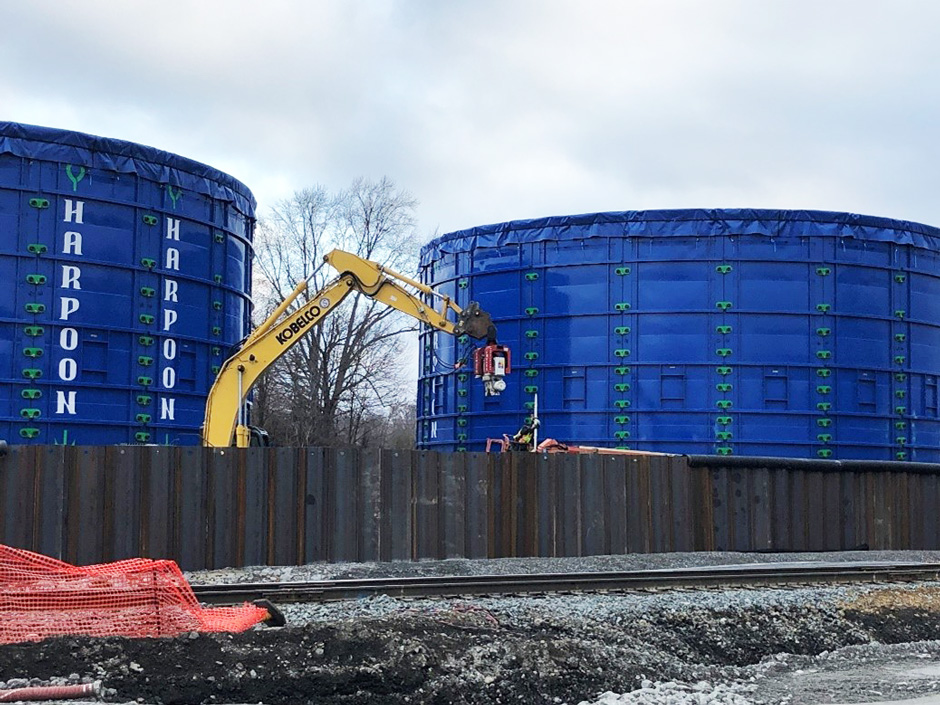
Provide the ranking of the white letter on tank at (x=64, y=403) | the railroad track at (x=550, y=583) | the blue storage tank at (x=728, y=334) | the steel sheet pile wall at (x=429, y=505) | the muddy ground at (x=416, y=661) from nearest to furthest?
the muddy ground at (x=416, y=661) < the railroad track at (x=550, y=583) < the steel sheet pile wall at (x=429, y=505) < the white letter on tank at (x=64, y=403) < the blue storage tank at (x=728, y=334)

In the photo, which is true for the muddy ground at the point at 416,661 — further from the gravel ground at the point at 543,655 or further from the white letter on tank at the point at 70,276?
the white letter on tank at the point at 70,276

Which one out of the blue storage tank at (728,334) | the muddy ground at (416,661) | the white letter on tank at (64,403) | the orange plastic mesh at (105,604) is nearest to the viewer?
the muddy ground at (416,661)

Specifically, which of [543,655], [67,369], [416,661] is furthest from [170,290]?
[543,655]

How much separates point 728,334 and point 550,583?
38.3ft

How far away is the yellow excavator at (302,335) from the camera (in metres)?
18.8

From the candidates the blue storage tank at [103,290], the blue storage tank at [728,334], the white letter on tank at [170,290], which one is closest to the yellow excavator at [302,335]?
the blue storage tank at [103,290]

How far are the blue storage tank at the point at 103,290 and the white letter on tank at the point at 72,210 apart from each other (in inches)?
0.8

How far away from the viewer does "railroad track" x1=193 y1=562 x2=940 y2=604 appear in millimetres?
12148

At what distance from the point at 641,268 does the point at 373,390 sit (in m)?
28.1

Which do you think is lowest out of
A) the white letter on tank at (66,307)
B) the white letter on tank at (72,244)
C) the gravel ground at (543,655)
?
the gravel ground at (543,655)

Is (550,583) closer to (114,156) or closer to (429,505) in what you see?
(429,505)

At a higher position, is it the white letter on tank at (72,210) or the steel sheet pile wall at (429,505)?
the white letter on tank at (72,210)

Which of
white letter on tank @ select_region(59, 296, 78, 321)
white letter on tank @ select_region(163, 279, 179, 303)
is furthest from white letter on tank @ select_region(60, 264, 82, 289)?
white letter on tank @ select_region(163, 279, 179, 303)

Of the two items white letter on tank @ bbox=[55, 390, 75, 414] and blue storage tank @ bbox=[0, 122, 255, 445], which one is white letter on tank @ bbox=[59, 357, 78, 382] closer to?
blue storage tank @ bbox=[0, 122, 255, 445]
